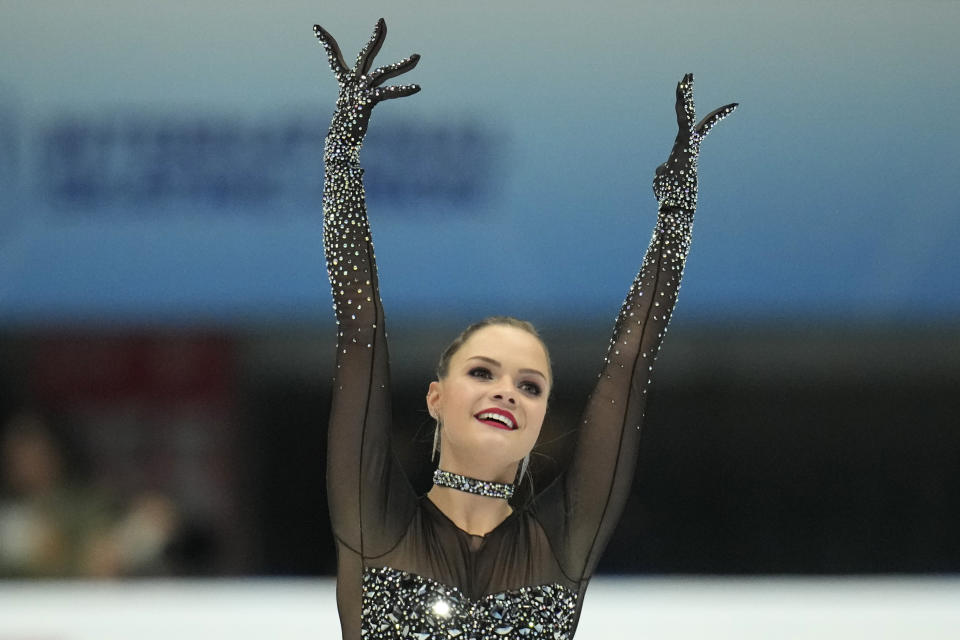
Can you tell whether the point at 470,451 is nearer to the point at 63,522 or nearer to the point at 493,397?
the point at 493,397

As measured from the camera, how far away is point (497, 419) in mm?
1854

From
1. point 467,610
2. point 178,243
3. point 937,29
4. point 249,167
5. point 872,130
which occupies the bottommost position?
point 467,610

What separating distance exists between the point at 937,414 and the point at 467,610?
2.91 m

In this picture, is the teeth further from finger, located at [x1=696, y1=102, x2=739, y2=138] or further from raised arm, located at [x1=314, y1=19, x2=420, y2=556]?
finger, located at [x1=696, y1=102, x2=739, y2=138]

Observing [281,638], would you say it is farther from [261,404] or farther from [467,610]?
[261,404]

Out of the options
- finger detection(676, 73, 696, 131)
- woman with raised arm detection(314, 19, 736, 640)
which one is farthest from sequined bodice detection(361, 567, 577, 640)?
finger detection(676, 73, 696, 131)

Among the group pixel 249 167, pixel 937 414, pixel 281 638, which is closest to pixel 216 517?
pixel 249 167

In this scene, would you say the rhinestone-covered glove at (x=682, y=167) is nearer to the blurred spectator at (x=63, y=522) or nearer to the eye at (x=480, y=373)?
the eye at (x=480, y=373)

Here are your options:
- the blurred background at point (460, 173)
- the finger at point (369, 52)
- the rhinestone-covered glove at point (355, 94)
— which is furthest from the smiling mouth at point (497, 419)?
the blurred background at point (460, 173)

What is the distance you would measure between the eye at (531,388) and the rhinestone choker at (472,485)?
155 mm

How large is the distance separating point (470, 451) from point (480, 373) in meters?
0.12

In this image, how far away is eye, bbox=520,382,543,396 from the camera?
6.24 feet

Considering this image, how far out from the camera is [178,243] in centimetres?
366

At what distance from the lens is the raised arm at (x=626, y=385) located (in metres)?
1.94
